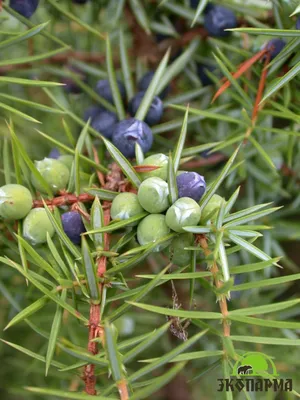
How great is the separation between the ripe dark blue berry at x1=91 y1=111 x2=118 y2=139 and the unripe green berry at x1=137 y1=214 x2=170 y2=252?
0.22 metres

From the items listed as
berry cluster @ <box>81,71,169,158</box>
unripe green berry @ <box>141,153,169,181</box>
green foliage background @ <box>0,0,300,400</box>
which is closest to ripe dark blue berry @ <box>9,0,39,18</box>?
green foliage background @ <box>0,0,300,400</box>

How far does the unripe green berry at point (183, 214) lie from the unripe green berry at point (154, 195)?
0.06 ft

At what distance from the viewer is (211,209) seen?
480mm

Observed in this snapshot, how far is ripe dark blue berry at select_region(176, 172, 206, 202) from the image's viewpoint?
0.47m

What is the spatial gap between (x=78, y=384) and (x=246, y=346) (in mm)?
295

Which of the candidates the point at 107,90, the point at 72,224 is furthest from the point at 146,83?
the point at 72,224

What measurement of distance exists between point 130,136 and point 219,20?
25cm

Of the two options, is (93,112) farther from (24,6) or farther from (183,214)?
(183,214)

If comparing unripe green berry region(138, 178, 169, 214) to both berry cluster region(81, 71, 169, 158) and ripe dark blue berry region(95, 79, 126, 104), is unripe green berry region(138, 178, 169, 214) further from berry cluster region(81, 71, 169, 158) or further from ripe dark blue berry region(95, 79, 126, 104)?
ripe dark blue berry region(95, 79, 126, 104)

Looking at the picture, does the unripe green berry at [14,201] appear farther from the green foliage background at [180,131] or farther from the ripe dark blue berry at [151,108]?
the ripe dark blue berry at [151,108]

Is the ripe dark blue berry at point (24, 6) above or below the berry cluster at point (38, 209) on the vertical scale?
above

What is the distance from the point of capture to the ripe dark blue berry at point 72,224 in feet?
1.71

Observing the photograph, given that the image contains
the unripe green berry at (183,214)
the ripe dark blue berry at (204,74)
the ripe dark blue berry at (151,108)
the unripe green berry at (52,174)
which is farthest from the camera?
the ripe dark blue berry at (204,74)

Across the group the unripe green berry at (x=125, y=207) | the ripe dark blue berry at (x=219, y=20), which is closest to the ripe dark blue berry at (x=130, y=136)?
the unripe green berry at (x=125, y=207)
